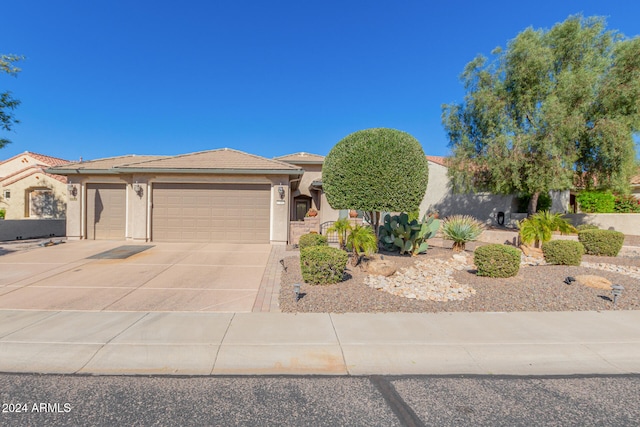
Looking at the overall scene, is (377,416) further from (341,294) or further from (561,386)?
(341,294)

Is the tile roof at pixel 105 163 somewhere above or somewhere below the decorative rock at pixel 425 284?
above

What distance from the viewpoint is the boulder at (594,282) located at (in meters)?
6.36

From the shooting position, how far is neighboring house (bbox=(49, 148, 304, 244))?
13133mm

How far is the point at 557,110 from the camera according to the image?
42.6 feet

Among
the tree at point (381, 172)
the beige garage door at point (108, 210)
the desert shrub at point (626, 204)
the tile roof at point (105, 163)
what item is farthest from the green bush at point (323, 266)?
the desert shrub at point (626, 204)

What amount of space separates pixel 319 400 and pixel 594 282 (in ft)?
22.9

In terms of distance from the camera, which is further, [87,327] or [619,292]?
[619,292]

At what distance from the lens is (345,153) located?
8391 mm

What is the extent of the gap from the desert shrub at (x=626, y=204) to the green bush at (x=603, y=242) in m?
10.7

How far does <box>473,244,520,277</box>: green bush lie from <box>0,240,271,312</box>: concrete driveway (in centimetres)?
521

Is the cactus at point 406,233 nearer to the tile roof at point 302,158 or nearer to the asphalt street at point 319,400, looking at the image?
the asphalt street at point 319,400

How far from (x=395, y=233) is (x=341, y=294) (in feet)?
13.3

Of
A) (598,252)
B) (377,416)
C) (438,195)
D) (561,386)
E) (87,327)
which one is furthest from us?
(438,195)

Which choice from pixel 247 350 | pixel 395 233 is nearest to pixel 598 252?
pixel 395 233
